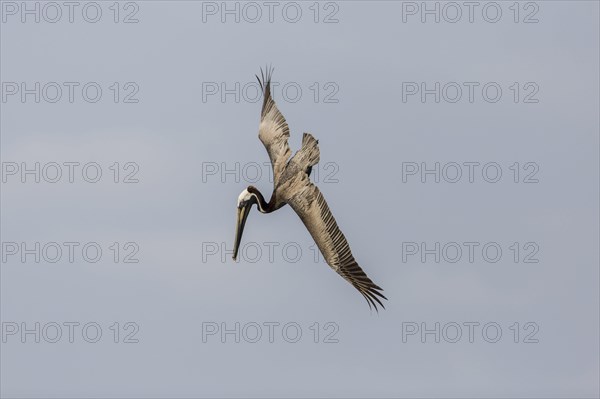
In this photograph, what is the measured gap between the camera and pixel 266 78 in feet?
145

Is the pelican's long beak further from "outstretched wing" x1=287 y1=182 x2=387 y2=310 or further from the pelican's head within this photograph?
"outstretched wing" x1=287 y1=182 x2=387 y2=310

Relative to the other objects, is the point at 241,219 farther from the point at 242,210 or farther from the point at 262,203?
the point at 262,203

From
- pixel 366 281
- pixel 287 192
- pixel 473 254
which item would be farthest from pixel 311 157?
pixel 473 254

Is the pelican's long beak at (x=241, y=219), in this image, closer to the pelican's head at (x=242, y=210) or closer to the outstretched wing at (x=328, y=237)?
the pelican's head at (x=242, y=210)

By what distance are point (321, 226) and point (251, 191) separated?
258 cm

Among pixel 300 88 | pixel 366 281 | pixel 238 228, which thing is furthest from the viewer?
pixel 300 88

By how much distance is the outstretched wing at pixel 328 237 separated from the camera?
3978 cm

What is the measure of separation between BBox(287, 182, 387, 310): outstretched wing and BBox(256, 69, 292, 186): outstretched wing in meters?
1.35

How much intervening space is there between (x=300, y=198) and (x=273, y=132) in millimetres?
3093

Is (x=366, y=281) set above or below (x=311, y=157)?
below

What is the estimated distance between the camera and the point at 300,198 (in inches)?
1624

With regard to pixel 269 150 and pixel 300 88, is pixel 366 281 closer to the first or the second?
pixel 269 150

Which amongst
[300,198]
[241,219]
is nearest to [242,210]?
[241,219]

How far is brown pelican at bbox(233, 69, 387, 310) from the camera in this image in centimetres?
4006
